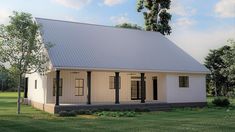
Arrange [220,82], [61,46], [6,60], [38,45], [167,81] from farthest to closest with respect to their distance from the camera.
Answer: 1. [220,82]
2. [167,81]
3. [61,46]
4. [38,45]
5. [6,60]

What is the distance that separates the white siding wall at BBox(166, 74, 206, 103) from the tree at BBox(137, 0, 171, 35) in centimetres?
1149

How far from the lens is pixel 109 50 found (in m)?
26.1

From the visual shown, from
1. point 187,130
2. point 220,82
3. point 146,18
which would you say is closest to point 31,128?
point 187,130

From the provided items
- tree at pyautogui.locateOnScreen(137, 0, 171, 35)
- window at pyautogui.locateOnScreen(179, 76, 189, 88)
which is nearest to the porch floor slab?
window at pyautogui.locateOnScreen(179, 76, 189, 88)

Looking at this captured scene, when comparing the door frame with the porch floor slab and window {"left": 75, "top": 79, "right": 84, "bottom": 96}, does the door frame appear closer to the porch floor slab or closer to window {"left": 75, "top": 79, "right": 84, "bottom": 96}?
the porch floor slab

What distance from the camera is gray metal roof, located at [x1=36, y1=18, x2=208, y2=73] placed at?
2353 centimetres

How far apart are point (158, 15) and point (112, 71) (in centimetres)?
1669

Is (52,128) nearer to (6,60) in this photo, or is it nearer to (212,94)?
(6,60)

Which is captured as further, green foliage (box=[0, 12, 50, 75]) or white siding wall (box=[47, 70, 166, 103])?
white siding wall (box=[47, 70, 166, 103])

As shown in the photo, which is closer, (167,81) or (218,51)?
(167,81)

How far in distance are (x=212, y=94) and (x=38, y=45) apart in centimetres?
4037

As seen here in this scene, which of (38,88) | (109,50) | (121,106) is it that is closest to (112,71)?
(121,106)

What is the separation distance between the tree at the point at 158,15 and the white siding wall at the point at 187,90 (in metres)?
11.5

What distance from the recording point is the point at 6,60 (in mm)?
20391
